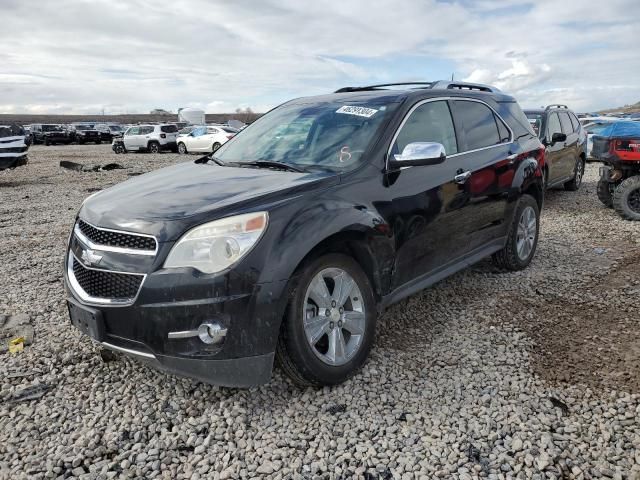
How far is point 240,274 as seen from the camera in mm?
2574

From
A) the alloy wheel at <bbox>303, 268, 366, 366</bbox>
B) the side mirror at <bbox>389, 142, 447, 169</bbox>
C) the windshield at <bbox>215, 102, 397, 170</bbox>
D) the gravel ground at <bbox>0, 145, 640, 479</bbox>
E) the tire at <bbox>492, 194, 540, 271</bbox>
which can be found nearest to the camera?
the gravel ground at <bbox>0, 145, 640, 479</bbox>

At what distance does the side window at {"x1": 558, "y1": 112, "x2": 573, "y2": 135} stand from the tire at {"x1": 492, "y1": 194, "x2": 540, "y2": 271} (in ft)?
17.2

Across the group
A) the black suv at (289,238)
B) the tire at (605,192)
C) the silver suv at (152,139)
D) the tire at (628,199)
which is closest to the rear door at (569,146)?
the tire at (605,192)

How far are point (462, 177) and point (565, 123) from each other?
7149 millimetres

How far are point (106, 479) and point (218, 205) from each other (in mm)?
Result: 1425

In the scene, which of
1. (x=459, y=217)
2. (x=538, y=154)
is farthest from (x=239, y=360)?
(x=538, y=154)

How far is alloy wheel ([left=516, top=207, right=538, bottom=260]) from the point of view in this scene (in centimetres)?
520

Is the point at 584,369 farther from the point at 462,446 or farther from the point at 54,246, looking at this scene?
the point at 54,246

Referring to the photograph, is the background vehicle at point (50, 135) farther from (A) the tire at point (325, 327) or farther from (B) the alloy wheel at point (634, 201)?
(A) the tire at point (325, 327)

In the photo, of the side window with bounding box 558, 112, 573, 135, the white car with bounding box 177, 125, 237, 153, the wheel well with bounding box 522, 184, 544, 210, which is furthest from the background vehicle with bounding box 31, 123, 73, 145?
the wheel well with bounding box 522, 184, 544, 210

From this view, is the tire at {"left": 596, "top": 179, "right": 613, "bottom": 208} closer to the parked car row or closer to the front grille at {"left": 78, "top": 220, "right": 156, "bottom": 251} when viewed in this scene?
the front grille at {"left": 78, "top": 220, "right": 156, "bottom": 251}

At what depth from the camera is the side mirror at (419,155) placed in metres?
3.34

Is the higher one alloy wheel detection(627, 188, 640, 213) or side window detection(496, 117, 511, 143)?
side window detection(496, 117, 511, 143)

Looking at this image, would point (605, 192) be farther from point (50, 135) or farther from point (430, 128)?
point (50, 135)
